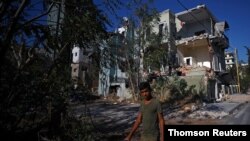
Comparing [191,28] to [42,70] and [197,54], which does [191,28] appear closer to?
[197,54]

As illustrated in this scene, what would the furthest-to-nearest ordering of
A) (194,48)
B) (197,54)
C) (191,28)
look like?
(191,28) → (194,48) → (197,54)

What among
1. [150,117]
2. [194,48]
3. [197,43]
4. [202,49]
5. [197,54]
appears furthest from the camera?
[194,48]

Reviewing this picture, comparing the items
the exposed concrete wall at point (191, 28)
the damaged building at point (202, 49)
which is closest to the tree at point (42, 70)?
the damaged building at point (202, 49)

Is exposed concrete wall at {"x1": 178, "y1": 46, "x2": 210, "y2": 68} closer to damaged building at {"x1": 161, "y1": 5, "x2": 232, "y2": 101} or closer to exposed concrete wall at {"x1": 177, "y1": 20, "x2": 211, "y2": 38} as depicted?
damaged building at {"x1": 161, "y1": 5, "x2": 232, "y2": 101}

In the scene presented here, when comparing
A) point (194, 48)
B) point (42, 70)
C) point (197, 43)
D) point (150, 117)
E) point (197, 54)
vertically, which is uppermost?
point (197, 43)

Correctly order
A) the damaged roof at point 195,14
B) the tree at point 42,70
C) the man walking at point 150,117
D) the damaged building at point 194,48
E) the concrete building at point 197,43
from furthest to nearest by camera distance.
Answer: the damaged roof at point 195,14
the damaged building at point 194,48
the concrete building at point 197,43
the tree at point 42,70
the man walking at point 150,117

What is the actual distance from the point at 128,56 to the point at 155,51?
3.26 meters

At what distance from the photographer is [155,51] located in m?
24.4

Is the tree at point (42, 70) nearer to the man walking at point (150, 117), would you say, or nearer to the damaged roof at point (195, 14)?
the man walking at point (150, 117)

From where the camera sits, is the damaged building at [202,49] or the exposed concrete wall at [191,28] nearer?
the damaged building at [202,49]

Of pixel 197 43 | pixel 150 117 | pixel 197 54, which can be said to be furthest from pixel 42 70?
pixel 197 54

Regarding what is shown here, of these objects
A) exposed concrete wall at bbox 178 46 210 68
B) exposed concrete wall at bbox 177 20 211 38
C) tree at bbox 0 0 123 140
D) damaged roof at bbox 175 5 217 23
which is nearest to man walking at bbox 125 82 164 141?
tree at bbox 0 0 123 140

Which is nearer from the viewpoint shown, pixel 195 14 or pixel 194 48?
pixel 195 14

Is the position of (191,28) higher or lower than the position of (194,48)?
higher
